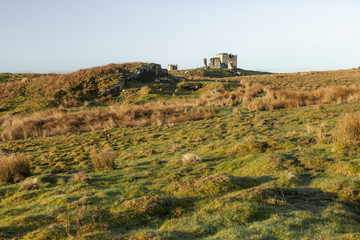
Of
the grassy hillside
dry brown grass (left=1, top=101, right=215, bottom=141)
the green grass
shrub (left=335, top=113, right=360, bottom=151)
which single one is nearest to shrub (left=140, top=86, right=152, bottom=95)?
dry brown grass (left=1, top=101, right=215, bottom=141)

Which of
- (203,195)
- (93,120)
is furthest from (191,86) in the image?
(203,195)

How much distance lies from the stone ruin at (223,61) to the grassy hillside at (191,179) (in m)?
72.5

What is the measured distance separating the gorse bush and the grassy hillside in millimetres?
44

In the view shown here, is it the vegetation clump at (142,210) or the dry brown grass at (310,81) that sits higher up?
the dry brown grass at (310,81)

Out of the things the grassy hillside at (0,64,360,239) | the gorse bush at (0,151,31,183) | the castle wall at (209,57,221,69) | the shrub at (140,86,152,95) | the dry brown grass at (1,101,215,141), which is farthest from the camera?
the castle wall at (209,57,221,69)

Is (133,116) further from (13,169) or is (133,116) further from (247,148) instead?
(247,148)

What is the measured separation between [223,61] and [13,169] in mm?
93547

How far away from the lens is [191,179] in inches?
361

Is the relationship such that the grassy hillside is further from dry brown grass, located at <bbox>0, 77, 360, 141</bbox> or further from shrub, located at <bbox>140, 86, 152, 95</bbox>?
shrub, located at <bbox>140, 86, 152, 95</bbox>

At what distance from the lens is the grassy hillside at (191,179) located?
5.59 metres

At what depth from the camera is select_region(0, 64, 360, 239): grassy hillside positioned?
18.3 ft

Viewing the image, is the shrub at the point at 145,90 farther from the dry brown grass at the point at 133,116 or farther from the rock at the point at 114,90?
the dry brown grass at the point at 133,116

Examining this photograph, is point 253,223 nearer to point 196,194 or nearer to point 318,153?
point 196,194

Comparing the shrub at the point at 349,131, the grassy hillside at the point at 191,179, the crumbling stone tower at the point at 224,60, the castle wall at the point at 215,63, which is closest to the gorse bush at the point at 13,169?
the grassy hillside at the point at 191,179
